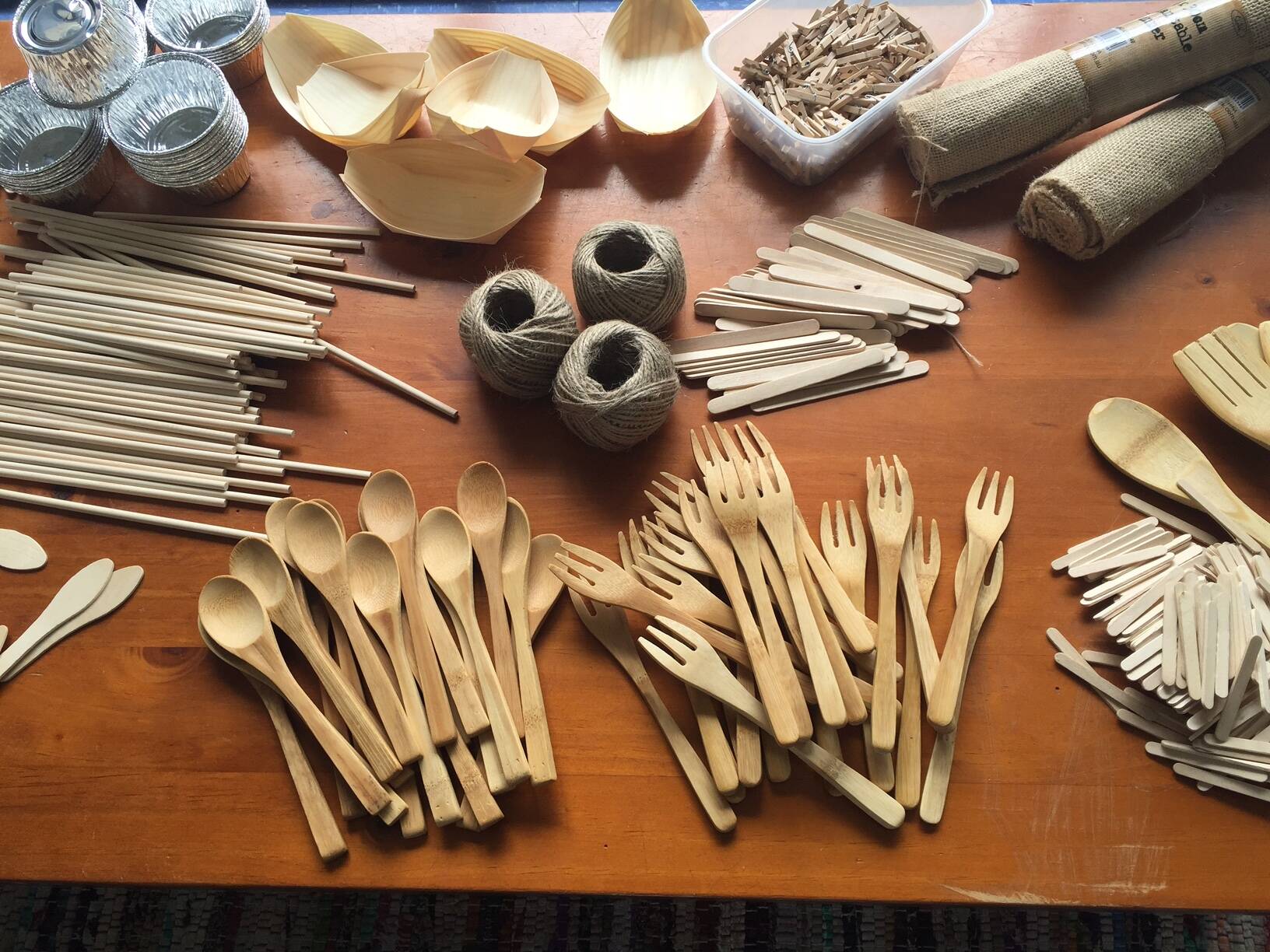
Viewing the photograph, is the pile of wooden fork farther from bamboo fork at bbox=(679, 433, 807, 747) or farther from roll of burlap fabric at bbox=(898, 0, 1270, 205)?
roll of burlap fabric at bbox=(898, 0, 1270, 205)

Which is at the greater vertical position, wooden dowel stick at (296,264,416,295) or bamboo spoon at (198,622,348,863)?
wooden dowel stick at (296,264,416,295)

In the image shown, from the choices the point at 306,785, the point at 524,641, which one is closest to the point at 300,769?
the point at 306,785

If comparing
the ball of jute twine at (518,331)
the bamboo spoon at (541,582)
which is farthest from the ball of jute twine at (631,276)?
the bamboo spoon at (541,582)

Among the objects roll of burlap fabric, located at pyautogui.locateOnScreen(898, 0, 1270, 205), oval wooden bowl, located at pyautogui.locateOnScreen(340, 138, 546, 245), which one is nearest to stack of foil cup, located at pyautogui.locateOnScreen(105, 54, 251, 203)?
oval wooden bowl, located at pyautogui.locateOnScreen(340, 138, 546, 245)

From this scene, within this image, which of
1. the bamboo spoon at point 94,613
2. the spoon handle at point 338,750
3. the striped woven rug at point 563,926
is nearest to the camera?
the spoon handle at point 338,750

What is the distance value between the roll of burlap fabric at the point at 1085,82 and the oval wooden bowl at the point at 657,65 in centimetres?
27

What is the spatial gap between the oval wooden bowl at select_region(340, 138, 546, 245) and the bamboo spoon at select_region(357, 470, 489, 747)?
1.08 ft

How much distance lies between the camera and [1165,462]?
970mm

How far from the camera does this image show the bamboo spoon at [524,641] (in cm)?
84

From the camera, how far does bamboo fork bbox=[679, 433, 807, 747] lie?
0.82m

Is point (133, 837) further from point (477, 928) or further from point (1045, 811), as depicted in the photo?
point (1045, 811)

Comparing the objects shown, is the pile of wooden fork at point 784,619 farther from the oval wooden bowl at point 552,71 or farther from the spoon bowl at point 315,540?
the oval wooden bowl at point 552,71

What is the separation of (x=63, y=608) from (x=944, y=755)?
0.86 meters

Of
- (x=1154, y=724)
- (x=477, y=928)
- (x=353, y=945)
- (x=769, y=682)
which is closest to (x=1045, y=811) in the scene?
(x=1154, y=724)
